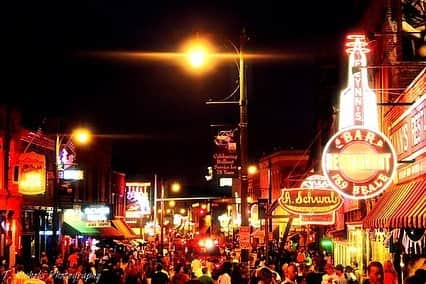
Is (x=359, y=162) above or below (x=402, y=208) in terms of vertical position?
above

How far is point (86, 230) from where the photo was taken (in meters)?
A: 48.1

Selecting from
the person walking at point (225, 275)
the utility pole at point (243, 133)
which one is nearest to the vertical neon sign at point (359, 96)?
the utility pole at point (243, 133)

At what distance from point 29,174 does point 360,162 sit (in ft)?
69.1

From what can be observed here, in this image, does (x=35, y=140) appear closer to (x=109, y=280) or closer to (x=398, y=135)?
(x=109, y=280)

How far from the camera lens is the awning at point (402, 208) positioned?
14.2 meters

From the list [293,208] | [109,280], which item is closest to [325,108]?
[293,208]

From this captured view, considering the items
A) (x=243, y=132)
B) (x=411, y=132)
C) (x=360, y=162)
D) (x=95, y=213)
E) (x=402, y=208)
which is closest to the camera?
(x=360, y=162)

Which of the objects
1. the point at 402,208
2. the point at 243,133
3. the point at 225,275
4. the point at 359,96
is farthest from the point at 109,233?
the point at 402,208

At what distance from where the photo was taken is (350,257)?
33.3 m

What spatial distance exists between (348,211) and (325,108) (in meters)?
16.3

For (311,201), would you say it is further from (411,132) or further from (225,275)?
(411,132)

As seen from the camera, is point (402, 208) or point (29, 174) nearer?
point (402, 208)

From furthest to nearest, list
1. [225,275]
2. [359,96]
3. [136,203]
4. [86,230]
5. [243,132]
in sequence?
[136,203]
[86,230]
[243,132]
[225,275]
[359,96]

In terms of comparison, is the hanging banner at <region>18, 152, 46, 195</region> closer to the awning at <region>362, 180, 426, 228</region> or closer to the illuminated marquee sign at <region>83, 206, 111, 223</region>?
the awning at <region>362, 180, 426, 228</region>
